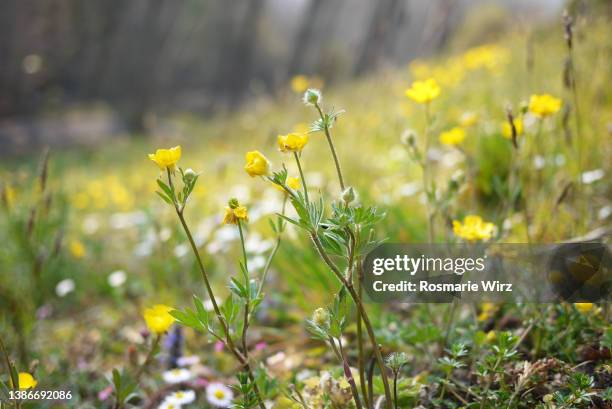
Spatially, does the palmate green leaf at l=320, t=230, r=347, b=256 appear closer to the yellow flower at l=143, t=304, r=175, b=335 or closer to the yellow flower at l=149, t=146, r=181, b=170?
the yellow flower at l=149, t=146, r=181, b=170

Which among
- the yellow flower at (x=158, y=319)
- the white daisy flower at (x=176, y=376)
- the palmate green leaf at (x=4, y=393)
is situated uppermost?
the yellow flower at (x=158, y=319)

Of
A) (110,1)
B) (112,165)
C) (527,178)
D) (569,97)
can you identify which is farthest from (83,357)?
(110,1)

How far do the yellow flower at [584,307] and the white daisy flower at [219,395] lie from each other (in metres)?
→ 0.82

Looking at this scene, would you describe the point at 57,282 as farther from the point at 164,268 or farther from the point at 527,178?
A: the point at 527,178

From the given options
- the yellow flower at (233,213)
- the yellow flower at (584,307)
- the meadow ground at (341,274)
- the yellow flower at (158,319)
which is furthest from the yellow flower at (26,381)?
the yellow flower at (584,307)

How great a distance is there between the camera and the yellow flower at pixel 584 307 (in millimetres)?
1059

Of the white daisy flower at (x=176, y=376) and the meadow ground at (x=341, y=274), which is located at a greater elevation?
the meadow ground at (x=341, y=274)

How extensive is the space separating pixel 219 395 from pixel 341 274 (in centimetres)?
65

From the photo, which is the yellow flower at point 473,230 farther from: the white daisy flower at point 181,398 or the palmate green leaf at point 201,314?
the white daisy flower at point 181,398

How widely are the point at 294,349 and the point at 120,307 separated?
0.97 metres

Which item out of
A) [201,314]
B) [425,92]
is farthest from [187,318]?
[425,92]

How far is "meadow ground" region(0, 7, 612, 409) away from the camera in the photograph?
3.07ft

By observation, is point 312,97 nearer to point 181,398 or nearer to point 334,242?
point 334,242

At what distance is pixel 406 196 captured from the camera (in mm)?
2322
